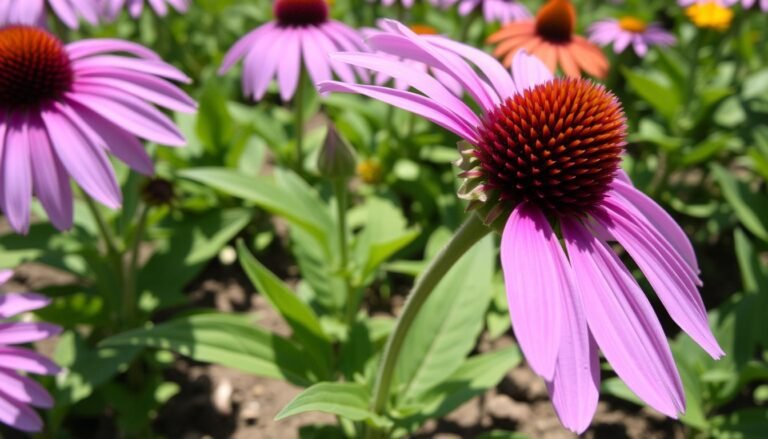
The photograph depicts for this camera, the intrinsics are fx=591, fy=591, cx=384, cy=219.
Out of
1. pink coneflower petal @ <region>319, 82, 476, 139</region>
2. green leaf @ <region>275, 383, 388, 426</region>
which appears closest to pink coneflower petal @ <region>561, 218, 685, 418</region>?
pink coneflower petal @ <region>319, 82, 476, 139</region>

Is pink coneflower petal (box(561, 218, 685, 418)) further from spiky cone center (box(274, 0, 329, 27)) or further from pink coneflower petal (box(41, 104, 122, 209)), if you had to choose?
spiky cone center (box(274, 0, 329, 27))

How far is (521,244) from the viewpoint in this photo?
3.32ft

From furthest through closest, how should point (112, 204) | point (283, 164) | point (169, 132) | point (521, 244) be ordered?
1. point (283, 164)
2. point (169, 132)
3. point (112, 204)
4. point (521, 244)

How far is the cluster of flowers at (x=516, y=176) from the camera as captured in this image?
97cm

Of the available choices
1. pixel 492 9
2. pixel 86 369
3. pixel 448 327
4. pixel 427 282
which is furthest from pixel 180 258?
pixel 492 9

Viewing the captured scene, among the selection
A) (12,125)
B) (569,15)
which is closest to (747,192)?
(569,15)

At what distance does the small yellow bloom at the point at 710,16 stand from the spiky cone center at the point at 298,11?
2114 mm

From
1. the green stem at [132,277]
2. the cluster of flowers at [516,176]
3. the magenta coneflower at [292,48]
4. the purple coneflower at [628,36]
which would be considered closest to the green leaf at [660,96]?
the purple coneflower at [628,36]

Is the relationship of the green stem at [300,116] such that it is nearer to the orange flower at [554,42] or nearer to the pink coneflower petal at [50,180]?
the orange flower at [554,42]

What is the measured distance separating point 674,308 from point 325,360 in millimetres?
1044

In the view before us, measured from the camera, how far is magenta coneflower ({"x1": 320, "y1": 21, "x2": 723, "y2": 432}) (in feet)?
3.09

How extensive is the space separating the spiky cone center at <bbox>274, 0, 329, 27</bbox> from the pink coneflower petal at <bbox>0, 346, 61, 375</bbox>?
1613mm

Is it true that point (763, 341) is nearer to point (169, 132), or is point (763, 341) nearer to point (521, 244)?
point (521, 244)

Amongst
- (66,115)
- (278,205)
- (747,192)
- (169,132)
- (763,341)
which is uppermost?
(66,115)
